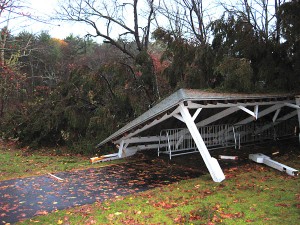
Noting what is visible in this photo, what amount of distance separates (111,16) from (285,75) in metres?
10.3

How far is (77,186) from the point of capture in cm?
737

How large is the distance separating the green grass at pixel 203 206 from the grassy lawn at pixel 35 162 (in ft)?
12.6

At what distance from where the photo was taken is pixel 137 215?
5.16 m

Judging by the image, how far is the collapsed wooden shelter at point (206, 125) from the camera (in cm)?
767

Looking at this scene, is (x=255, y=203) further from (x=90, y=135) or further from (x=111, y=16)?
(x=111, y=16)

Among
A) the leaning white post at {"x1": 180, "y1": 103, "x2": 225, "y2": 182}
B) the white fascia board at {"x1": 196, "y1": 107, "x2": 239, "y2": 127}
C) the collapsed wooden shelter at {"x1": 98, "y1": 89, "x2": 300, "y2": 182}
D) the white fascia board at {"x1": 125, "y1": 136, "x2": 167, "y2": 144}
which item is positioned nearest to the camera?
the leaning white post at {"x1": 180, "y1": 103, "x2": 225, "y2": 182}

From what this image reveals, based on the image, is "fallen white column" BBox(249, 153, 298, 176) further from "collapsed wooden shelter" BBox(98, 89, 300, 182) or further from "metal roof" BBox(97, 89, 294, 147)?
"metal roof" BBox(97, 89, 294, 147)

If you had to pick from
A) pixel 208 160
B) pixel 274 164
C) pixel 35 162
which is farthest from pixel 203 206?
pixel 35 162

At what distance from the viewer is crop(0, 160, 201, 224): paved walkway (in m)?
5.87

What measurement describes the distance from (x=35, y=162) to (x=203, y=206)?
7395 millimetres

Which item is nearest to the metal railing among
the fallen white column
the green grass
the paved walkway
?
the paved walkway

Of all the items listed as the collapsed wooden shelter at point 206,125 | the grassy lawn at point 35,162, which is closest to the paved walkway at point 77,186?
the grassy lawn at point 35,162

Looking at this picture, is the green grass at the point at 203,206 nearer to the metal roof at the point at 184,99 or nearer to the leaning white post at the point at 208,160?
the leaning white post at the point at 208,160

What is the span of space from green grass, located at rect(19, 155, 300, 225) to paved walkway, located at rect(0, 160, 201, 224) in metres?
0.46
